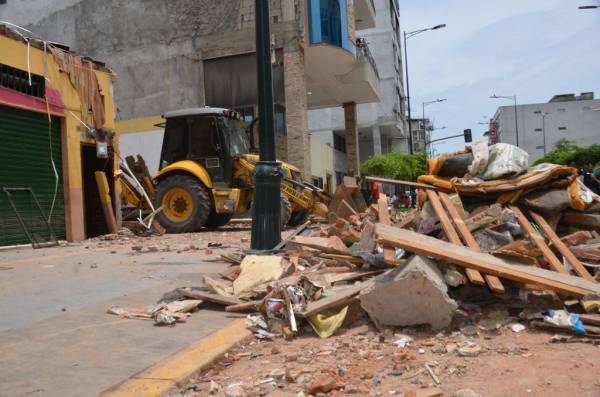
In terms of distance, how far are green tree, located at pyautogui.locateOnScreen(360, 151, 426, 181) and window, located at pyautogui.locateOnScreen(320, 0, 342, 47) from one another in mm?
13245

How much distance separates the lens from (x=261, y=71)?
22.6 ft

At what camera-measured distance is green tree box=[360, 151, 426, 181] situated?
35.0 meters

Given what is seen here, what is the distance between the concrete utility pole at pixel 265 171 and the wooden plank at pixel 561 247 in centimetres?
313

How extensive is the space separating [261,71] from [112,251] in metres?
4.83

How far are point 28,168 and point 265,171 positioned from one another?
6.79 meters

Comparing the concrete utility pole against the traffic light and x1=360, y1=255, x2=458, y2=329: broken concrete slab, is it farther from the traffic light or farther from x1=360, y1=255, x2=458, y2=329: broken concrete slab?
the traffic light

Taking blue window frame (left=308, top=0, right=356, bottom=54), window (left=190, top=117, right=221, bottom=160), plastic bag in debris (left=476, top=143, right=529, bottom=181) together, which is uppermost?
blue window frame (left=308, top=0, right=356, bottom=54)

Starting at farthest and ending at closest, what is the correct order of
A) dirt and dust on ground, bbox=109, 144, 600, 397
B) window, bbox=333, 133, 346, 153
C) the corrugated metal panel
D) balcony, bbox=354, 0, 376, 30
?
window, bbox=333, 133, 346, 153 → balcony, bbox=354, 0, 376, 30 → the corrugated metal panel → dirt and dust on ground, bbox=109, 144, 600, 397

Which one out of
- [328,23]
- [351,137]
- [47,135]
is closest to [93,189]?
[47,135]

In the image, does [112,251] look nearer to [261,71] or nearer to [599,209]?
[261,71]

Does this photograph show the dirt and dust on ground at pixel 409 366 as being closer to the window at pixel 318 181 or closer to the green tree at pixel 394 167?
the window at pixel 318 181

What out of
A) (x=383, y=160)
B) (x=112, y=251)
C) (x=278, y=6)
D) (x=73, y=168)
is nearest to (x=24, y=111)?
(x=73, y=168)

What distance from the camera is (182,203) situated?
13602 mm

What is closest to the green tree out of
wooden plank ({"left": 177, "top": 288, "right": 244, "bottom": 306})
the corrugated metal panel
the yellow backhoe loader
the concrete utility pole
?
the yellow backhoe loader
